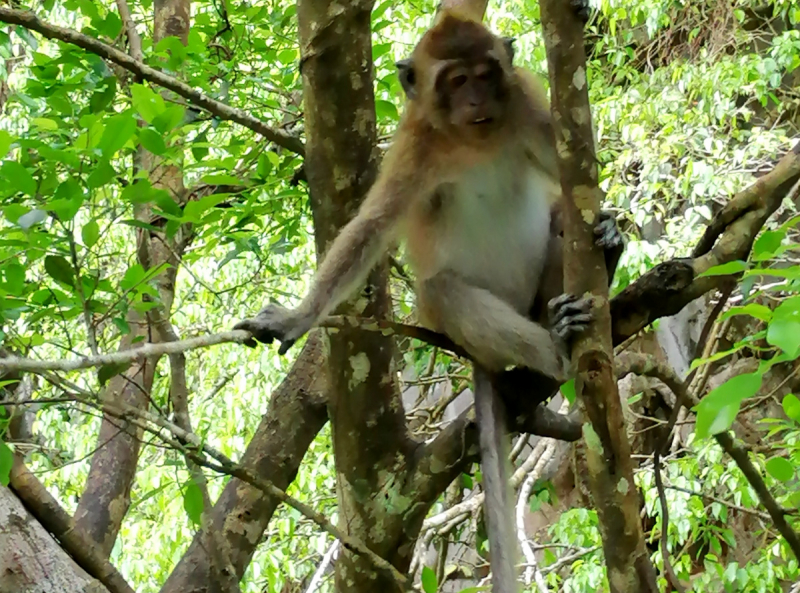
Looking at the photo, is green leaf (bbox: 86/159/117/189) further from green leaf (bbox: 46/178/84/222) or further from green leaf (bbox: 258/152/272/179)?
green leaf (bbox: 258/152/272/179)

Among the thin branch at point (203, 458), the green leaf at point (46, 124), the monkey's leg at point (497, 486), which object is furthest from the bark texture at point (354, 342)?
the green leaf at point (46, 124)

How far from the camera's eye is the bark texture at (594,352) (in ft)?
5.25

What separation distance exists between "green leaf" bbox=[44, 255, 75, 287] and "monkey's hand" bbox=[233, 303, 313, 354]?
0.49 m

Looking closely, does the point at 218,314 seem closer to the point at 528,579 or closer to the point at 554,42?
the point at 528,579

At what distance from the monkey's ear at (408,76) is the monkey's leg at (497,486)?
3.55 feet

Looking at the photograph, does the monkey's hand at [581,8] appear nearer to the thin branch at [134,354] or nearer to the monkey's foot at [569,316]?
the monkey's foot at [569,316]

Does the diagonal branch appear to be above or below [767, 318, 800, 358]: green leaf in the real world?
above

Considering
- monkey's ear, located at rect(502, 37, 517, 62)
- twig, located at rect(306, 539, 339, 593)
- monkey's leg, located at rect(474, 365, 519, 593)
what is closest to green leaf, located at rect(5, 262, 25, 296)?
monkey's leg, located at rect(474, 365, 519, 593)

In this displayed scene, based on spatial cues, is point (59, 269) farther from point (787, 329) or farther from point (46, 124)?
point (787, 329)

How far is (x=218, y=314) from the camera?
5.15 meters

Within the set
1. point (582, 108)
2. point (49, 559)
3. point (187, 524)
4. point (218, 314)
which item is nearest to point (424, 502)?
point (49, 559)

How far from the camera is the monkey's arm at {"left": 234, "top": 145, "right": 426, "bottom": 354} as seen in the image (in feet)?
8.33

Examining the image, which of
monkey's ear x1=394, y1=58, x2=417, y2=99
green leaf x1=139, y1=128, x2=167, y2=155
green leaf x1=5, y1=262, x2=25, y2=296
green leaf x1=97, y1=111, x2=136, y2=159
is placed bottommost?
green leaf x1=5, y1=262, x2=25, y2=296

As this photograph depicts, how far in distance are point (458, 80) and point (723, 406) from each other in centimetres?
191
